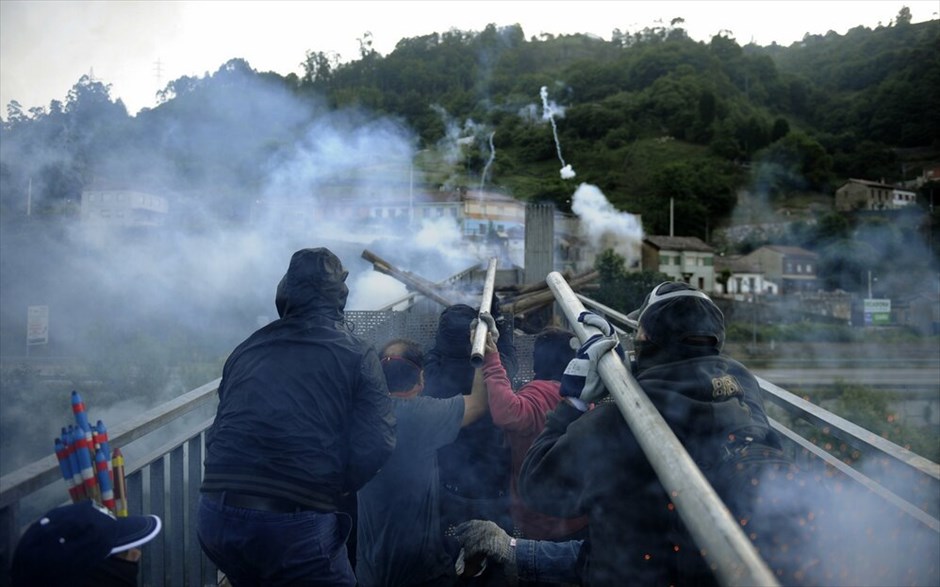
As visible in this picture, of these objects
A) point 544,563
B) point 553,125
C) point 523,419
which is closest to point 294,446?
point 523,419

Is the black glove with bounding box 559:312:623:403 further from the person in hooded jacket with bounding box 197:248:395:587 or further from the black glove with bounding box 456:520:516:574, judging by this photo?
the black glove with bounding box 456:520:516:574

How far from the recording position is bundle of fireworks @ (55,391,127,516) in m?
1.94

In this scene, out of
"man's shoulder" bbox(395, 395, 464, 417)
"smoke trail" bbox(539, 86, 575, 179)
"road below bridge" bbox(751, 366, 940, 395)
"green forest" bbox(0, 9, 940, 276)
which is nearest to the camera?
"man's shoulder" bbox(395, 395, 464, 417)

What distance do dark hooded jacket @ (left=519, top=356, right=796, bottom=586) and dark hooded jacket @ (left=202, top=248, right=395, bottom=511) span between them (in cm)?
78

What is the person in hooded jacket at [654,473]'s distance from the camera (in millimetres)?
1633

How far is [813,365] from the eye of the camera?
29469 mm

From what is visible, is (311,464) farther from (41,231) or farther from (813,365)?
(813,365)

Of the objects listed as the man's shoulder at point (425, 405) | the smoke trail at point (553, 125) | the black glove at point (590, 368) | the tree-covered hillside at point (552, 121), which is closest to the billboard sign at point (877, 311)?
the tree-covered hillside at point (552, 121)

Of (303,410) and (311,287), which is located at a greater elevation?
(311,287)

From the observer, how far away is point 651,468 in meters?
1.75

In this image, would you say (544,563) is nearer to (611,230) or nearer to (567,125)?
(611,230)

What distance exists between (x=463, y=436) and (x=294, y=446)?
113 centimetres

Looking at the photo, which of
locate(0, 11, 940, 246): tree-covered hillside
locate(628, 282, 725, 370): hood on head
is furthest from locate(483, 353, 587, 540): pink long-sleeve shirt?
locate(0, 11, 940, 246): tree-covered hillside

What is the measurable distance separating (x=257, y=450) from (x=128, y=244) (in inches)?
879
